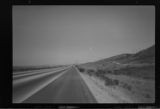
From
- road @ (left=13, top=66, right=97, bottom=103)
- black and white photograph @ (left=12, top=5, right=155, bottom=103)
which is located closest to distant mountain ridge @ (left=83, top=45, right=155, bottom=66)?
black and white photograph @ (left=12, top=5, right=155, bottom=103)

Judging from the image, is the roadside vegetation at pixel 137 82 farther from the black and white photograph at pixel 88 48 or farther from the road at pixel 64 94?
the road at pixel 64 94

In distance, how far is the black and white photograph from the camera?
2832 millimetres

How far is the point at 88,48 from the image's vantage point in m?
2.90

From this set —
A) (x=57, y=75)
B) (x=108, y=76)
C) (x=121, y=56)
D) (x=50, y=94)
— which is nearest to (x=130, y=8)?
(x=121, y=56)

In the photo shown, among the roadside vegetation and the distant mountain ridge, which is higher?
the distant mountain ridge

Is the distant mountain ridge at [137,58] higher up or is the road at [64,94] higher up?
the distant mountain ridge at [137,58]

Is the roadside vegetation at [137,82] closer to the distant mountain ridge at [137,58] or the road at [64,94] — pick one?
the distant mountain ridge at [137,58]

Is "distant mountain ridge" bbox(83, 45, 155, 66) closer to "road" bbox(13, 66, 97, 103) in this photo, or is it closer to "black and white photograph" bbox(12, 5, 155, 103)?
"black and white photograph" bbox(12, 5, 155, 103)

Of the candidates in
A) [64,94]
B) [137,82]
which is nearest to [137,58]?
[137,82]

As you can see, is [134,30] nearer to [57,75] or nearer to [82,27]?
[82,27]

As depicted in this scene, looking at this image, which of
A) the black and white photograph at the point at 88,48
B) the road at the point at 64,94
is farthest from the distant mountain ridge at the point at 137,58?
the road at the point at 64,94

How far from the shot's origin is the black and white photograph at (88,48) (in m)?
2.83

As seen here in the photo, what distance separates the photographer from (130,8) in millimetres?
2861
